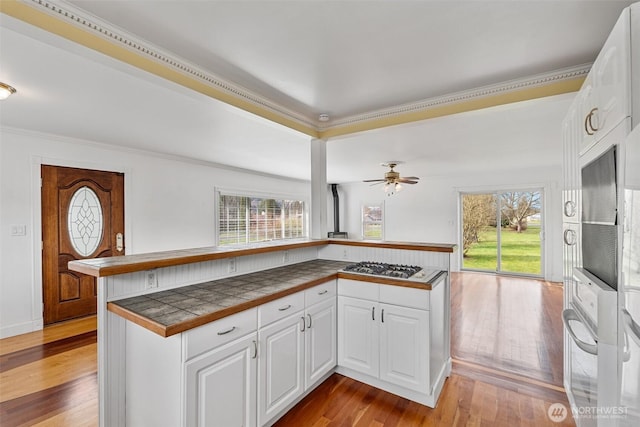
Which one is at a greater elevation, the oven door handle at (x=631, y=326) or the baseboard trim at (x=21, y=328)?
the oven door handle at (x=631, y=326)

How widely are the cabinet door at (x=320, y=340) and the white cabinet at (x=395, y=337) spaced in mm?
82

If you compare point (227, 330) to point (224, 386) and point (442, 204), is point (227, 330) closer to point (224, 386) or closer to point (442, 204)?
point (224, 386)

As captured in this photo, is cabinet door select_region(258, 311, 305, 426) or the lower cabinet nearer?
cabinet door select_region(258, 311, 305, 426)

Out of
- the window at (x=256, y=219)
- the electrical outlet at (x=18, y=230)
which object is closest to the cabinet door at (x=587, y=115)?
the window at (x=256, y=219)

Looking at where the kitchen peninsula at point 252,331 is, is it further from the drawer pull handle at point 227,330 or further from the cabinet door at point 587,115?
the cabinet door at point 587,115

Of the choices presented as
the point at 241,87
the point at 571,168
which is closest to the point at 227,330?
the point at 241,87

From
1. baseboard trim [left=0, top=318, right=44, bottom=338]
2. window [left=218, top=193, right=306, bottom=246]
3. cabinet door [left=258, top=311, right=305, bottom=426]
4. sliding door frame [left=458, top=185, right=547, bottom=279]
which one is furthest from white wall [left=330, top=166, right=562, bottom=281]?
baseboard trim [left=0, top=318, right=44, bottom=338]

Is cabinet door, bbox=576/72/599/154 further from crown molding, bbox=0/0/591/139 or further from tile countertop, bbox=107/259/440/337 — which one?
tile countertop, bbox=107/259/440/337

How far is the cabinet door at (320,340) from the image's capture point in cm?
205

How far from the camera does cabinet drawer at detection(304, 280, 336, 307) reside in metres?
2.06

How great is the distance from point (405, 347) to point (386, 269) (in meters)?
0.61

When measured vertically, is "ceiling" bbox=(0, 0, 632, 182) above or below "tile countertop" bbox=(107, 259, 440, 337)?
above

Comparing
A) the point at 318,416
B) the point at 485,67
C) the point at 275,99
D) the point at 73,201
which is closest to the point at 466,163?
the point at 485,67

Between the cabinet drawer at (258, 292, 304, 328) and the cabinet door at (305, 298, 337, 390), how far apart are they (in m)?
0.14
